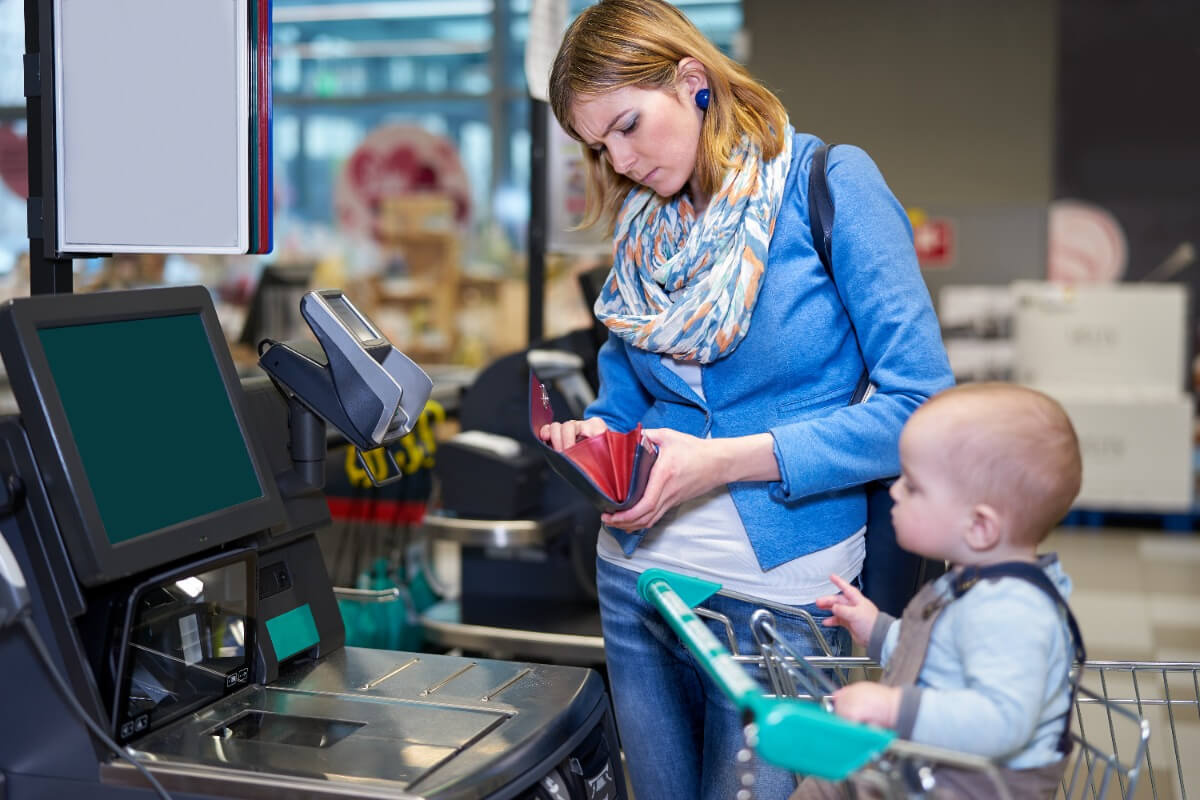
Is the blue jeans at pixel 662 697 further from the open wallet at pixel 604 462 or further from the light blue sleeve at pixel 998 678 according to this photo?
the light blue sleeve at pixel 998 678

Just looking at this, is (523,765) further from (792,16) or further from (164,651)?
(792,16)

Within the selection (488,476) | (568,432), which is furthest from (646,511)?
(488,476)

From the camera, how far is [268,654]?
1455mm

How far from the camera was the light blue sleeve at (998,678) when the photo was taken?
108cm

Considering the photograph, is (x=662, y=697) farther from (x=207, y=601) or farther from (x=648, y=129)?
(x=648, y=129)

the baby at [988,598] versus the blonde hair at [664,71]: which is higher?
the blonde hair at [664,71]

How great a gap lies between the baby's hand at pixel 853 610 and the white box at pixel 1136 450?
223 inches

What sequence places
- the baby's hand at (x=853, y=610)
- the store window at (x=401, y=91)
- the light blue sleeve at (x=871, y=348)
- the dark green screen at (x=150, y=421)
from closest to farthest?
the dark green screen at (x=150, y=421) → the baby's hand at (x=853, y=610) → the light blue sleeve at (x=871, y=348) → the store window at (x=401, y=91)

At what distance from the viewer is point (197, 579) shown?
1356 mm

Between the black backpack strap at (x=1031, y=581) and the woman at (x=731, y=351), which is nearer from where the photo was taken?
the black backpack strap at (x=1031, y=581)

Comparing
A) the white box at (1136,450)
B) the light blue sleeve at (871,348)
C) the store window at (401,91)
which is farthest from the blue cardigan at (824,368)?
the store window at (401,91)

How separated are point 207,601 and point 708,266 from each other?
73cm

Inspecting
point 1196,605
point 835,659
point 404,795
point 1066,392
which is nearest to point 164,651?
point 404,795

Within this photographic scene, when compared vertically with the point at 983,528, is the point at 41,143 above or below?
above
